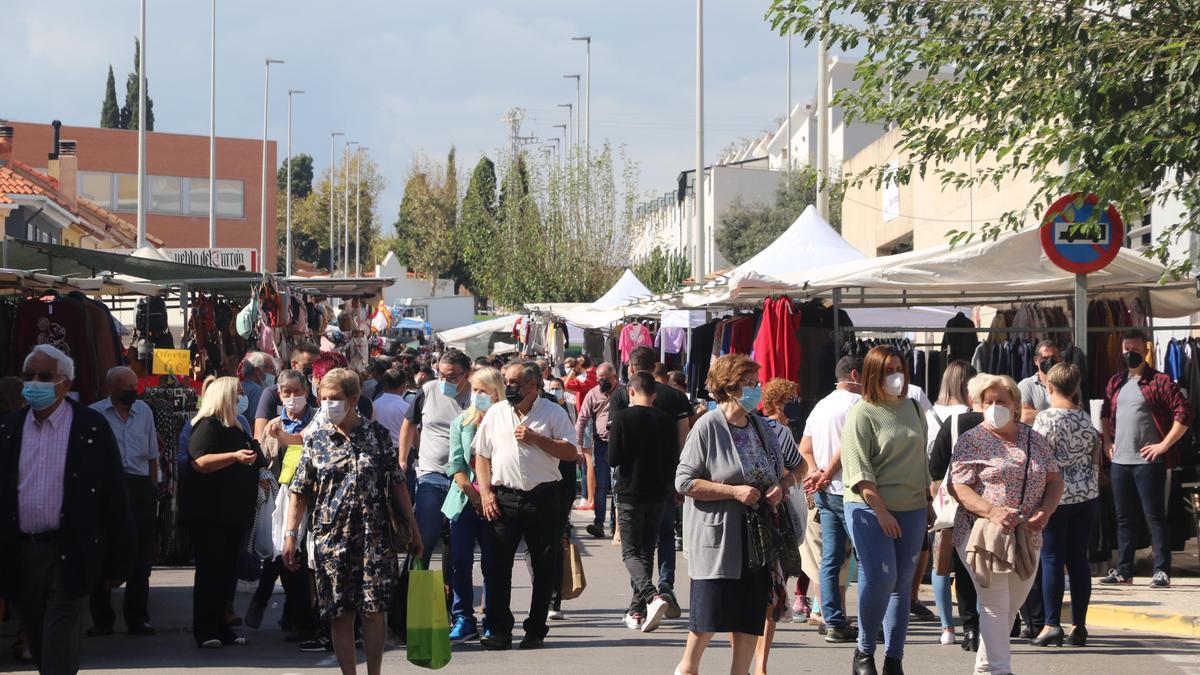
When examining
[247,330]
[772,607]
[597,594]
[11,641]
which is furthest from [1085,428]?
[247,330]

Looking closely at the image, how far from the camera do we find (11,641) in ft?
34.0

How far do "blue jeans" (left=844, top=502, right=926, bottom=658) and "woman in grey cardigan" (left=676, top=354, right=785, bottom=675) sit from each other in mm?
775

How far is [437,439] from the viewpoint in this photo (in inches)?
436

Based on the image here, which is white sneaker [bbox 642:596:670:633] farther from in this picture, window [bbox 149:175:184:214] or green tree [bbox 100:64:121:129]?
green tree [bbox 100:64:121:129]

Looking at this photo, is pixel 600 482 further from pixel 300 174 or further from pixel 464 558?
pixel 300 174

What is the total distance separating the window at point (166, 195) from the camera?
6606 centimetres

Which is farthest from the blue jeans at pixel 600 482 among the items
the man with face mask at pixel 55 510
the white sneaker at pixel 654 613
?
the man with face mask at pixel 55 510

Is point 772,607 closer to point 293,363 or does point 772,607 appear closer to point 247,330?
point 293,363

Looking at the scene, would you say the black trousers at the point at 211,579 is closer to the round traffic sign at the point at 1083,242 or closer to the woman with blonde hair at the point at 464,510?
the woman with blonde hair at the point at 464,510

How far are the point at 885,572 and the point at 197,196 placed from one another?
62743 mm

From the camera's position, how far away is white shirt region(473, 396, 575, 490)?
9.86 m

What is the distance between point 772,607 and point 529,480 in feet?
7.92

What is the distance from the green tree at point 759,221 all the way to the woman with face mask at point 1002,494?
52.8 metres

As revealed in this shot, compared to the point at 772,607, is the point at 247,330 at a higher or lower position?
higher
